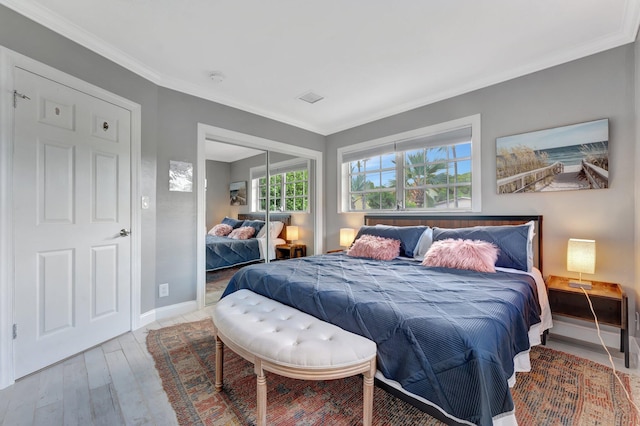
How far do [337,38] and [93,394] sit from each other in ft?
10.1

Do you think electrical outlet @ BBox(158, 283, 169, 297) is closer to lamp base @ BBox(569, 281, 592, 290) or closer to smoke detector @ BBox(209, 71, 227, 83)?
smoke detector @ BBox(209, 71, 227, 83)

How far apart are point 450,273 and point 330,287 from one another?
1071mm

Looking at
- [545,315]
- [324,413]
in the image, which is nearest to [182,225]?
[324,413]

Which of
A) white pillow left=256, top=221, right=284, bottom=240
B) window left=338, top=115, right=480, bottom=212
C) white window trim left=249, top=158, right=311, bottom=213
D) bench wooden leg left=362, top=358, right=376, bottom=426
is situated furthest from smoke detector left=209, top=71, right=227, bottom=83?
bench wooden leg left=362, top=358, right=376, bottom=426

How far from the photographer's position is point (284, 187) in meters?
4.22

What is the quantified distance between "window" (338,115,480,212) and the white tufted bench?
2.40m

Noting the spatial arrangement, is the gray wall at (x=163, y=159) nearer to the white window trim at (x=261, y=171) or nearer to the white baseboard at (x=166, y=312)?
the white baseboard at (x=166, y=312)

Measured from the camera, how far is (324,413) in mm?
1517

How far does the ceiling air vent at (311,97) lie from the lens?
3297 mm

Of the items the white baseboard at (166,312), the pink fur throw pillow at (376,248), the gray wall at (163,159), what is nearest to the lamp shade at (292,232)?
the pink fur throw pillow at (376,248)

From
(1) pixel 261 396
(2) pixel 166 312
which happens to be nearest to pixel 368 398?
(1) pixel 261 396

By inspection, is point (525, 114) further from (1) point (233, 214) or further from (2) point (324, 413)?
(1) point (233, 214)

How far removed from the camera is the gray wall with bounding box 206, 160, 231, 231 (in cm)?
332

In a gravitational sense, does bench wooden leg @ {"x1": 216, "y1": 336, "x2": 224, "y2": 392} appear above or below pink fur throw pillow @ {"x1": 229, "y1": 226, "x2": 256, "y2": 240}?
below
